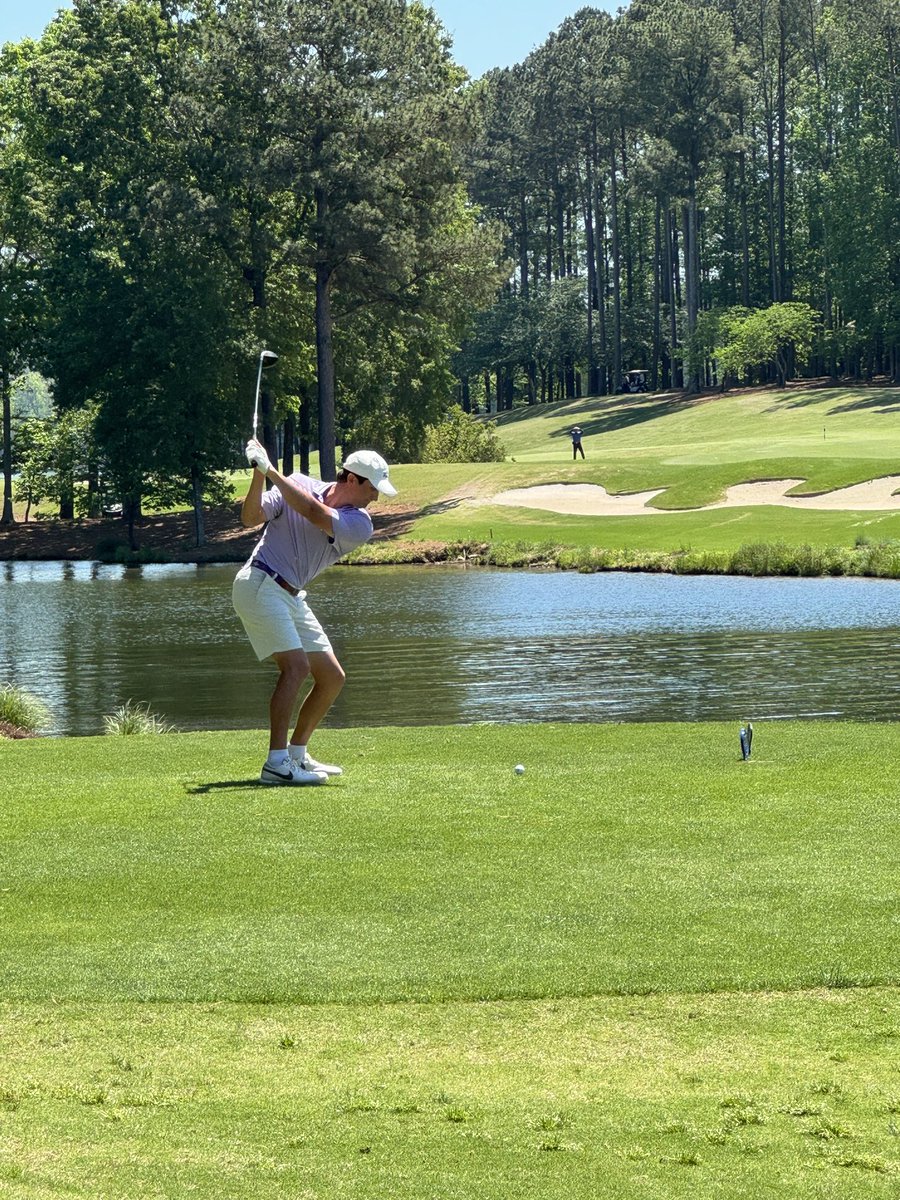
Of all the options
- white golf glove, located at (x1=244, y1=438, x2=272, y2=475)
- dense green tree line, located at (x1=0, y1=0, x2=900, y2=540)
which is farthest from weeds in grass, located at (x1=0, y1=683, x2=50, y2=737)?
dense green tree line, located at (x1=0, y1=0, x2=900, y2=540)

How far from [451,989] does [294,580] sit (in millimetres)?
5222

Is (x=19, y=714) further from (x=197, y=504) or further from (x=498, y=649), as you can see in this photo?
(x=197, y=504)

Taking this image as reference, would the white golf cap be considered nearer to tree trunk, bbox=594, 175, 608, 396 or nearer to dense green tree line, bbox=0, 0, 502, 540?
dense green tree line, bbox=0, 0, 502, 540

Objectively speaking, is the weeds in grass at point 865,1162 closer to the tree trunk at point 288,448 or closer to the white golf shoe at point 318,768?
the white golf shoe at point 318,768

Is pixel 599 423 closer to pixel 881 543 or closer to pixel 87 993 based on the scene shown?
pixel 881 543

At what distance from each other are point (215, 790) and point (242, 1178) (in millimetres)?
6485

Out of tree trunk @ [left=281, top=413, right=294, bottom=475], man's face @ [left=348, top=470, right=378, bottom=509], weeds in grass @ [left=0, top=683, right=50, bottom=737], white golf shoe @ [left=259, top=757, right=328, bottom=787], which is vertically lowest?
weeds in grass @ [left=0, top=683, right=50, bottom=737]

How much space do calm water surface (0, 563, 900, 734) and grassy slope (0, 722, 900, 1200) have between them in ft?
34.2

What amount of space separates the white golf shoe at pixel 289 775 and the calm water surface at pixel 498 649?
8753mm

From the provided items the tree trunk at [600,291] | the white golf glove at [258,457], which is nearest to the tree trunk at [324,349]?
the white golf glove at [258,457]

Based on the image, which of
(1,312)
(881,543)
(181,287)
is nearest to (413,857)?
(881,543)

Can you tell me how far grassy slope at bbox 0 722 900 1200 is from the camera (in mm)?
5559

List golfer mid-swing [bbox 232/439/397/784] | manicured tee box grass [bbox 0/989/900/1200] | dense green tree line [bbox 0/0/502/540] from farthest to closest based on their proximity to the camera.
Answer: dense green tree line [bbox 0/0/502/540] < golfer mid-swing [bbox 232/439/397/784] < manicured tee box grass [bbox 0/989/900/1200]

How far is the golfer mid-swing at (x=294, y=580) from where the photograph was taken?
11.8 m
